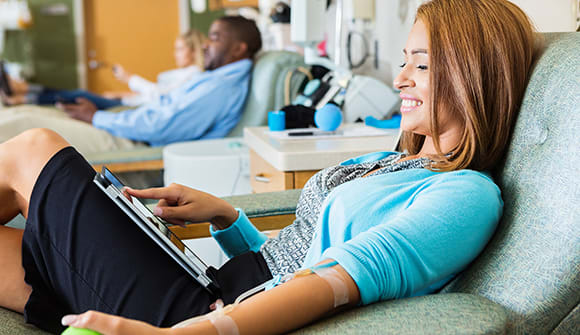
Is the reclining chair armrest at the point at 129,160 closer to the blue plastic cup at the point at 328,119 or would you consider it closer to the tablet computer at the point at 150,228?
the blue plastic cup at the point at 328,119

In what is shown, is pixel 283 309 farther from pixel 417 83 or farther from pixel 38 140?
pixel 38 140

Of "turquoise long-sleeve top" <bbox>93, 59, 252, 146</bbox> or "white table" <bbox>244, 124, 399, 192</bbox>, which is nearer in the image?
"white table" <bbox>244, 124, 399, 192</bbox>

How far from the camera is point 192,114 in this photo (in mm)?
2805

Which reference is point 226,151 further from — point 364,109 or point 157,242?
point 157,242

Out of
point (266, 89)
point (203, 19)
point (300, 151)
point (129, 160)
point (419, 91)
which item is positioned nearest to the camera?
point (419, 91)

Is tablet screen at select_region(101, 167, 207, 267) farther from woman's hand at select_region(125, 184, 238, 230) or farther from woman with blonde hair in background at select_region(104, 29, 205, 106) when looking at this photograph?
woman with blonde hair in background at select_region(104, 29, 205, 106)

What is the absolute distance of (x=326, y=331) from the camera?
2.30 ft

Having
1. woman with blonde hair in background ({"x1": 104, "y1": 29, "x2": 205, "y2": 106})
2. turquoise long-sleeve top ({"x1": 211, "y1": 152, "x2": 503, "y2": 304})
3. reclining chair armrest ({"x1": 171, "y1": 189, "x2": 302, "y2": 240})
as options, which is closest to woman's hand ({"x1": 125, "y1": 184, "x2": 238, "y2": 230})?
reclining chair armrest ({"x1": 171, "y1": 189, "x2": 302, "y2": 240})

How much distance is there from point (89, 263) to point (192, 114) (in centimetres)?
188

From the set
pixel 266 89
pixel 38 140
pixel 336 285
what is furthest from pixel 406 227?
pixel 266 89

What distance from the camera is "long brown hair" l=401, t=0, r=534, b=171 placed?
0.96m

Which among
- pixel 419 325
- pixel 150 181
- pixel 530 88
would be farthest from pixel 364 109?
pixel 419 325

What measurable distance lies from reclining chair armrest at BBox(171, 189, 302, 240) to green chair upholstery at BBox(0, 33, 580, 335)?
42 cm

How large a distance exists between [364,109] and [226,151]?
22.3 inches
